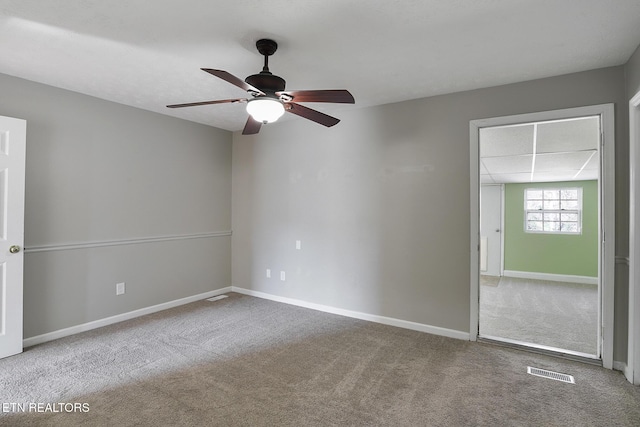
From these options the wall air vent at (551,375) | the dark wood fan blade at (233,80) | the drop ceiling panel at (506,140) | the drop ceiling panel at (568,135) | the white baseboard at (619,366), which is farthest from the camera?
the drop ceiling panel at (506,140)

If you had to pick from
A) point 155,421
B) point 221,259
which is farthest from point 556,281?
point 155,421

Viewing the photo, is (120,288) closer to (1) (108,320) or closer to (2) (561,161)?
(1) (108,320)

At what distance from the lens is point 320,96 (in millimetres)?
2230

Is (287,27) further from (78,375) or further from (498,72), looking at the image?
(78,375)

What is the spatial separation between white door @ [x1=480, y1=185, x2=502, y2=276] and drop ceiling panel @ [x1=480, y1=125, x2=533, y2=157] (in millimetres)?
2975

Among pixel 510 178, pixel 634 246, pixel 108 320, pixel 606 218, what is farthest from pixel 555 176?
pixel 108 320

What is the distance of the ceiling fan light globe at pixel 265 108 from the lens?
2.25 meters

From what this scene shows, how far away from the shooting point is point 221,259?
498 centimetres

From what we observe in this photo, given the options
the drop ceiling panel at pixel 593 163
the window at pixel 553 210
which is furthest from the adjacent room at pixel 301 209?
the window at pixel 553 210

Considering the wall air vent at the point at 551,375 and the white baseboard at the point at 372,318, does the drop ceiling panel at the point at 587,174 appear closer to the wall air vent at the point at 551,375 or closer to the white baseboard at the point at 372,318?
the white baseboard at the point at 372,318

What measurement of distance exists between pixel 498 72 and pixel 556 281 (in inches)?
212

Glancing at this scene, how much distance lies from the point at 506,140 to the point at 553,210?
3.98 m

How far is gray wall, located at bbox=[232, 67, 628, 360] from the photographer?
312 centimetres

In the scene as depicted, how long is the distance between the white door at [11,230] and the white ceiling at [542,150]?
14.6ft
